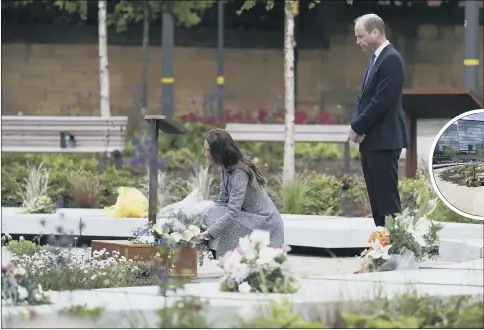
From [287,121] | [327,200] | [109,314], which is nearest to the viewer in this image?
[109,314]

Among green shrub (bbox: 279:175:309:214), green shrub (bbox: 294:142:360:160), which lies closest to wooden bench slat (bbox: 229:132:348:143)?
green shrub (bbox: 294:142:360:160)

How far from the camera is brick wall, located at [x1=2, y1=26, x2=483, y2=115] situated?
28625 mm

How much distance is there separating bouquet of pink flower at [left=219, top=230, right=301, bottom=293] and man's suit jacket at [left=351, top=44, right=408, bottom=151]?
88.1 inches

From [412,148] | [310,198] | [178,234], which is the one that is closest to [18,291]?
[178,234]

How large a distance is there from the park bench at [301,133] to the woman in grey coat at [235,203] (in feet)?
25.8

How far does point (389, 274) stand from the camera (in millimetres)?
6945

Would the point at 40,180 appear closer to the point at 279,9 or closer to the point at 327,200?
the point at 327,200

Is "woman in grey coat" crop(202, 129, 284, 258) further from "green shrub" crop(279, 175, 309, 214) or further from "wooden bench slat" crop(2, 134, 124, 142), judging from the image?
"wooden bench slat" crop(2, 134, 124, 142)

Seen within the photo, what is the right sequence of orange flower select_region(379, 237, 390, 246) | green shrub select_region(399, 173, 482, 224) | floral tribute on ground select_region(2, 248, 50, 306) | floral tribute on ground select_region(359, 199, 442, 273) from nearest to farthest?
1. floral tribute on ground select_region(2, 248, 50, 306)
2. floral tribute on ground select_region(359, 199, 442, 273)
3. orange flower select_region(379, 237, 390, 246)
4. green shrub select_region(399, 173, 482, 224)

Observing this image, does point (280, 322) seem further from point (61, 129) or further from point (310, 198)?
point (61, 129)

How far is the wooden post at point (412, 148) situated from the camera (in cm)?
1234

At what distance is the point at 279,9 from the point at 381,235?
22.3 metres

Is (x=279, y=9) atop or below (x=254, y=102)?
atop

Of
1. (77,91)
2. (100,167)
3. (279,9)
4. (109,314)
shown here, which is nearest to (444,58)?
(279,9)
